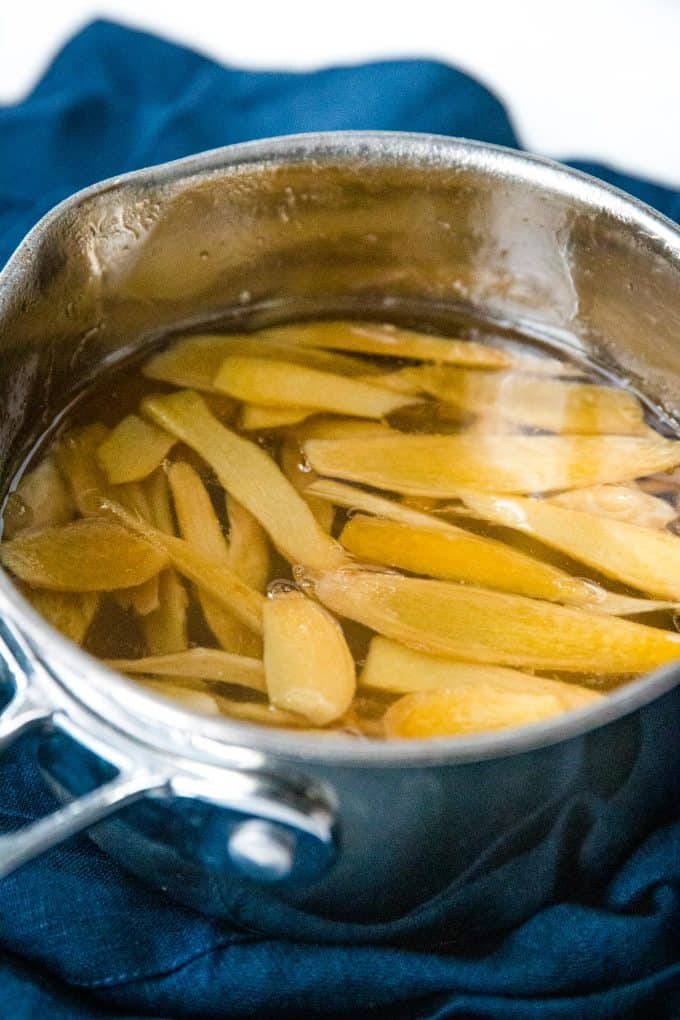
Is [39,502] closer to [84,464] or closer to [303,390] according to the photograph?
[84,464]

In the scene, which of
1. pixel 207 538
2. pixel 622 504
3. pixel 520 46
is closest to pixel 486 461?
pixel 622 504

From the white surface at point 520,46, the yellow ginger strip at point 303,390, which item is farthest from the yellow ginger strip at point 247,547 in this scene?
the white surface at point 520,46

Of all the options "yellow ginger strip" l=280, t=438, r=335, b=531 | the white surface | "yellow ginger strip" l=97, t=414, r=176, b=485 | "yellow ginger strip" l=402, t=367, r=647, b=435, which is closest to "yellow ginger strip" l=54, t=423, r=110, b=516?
"yellow ginger strip" l=97, t=414, r=176, b=485

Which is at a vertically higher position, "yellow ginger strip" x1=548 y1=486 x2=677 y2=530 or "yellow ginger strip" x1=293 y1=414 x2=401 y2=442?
"yellow ginger strip" x1=548 y1=486 x2=677 y2=530

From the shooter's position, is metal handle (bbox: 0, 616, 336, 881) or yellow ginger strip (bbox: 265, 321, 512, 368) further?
yellow ginger strip (bbox: 265, 321, 512, 368)

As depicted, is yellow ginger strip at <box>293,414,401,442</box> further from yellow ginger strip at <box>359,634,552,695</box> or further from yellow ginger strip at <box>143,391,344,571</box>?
yellow ginger strip at <box>359,634,552,695</box>

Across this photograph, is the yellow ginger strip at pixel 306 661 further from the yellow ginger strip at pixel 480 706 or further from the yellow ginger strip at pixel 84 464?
the yellow ginger strip at pixel 84 464
